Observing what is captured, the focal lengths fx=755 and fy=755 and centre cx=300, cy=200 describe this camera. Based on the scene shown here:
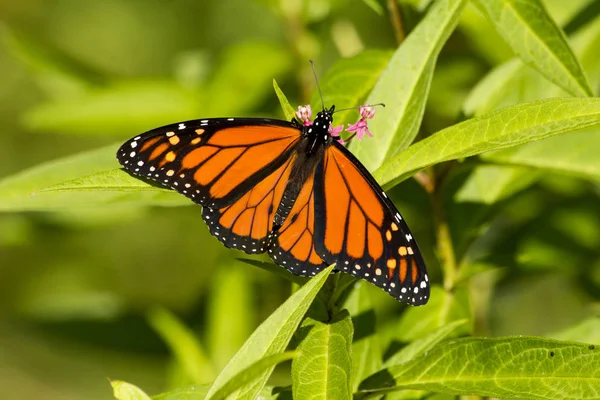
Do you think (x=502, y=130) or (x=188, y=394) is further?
(x=188, y=394)

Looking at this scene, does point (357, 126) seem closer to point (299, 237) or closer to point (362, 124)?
point (362, 124)

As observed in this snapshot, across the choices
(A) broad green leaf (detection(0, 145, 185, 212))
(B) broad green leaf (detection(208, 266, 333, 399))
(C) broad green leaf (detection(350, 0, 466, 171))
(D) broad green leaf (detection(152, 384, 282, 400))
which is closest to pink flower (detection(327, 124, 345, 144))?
(C) broad green leaf (detection(350, 0, 466, 171))

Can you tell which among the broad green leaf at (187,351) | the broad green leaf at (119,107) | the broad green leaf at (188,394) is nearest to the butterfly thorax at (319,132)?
the broad green leaf at (188,394)

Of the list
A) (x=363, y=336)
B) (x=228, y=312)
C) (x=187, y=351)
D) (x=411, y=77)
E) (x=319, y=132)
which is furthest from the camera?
(x=228, y=312)

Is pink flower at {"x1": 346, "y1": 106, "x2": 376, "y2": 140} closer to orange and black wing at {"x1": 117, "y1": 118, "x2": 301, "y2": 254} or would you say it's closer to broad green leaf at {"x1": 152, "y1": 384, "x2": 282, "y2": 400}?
orange and black wing at {"x1": 117, "y1": 118, "x2": 301, "y2": 254}

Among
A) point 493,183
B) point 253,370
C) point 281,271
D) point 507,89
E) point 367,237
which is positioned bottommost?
point 253,370

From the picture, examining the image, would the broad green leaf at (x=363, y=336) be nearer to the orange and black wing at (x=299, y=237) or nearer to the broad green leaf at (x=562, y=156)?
the orange and black wing at (x=299, y=237)

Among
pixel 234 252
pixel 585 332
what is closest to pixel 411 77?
pixel 585 332
